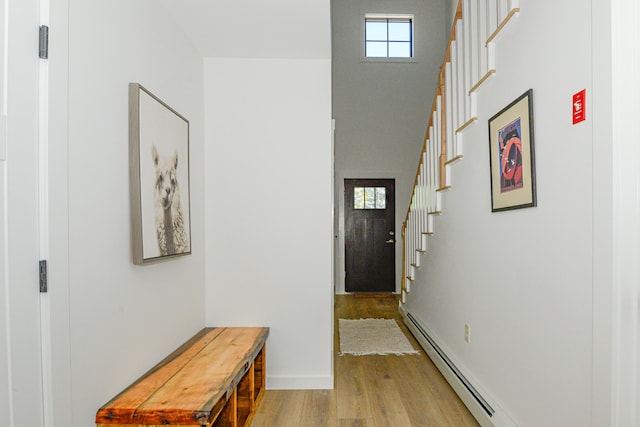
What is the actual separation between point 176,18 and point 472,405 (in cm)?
284

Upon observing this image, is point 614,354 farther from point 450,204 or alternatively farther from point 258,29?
point 258,29

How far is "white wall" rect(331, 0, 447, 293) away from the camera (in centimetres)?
703

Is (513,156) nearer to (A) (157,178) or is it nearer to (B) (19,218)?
(A) (157,178)

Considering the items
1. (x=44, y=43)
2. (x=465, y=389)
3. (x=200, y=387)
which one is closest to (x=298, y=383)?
(x=465, y=389)

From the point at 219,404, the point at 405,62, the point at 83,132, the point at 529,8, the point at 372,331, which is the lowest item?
the point at 372,331

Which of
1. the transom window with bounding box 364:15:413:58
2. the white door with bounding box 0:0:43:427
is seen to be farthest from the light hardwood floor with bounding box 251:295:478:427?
the transom window with bounding box 364:15:413:58

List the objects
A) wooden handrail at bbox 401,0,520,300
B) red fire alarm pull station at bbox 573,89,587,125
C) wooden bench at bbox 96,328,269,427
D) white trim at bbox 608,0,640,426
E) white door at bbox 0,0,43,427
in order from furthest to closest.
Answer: wooden handrail at bbox 401,0,520,300 < wooden bench at bbox 96,328,269,427 < red fire alarm pull station at bbox 573,89,587,125 < white trim at bbox 608,0,640,426 < white door at bbox 0,0,43,427

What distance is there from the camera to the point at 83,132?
1540 mm

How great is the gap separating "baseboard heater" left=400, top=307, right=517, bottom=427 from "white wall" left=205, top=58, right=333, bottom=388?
856 mm

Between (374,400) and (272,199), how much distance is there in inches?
59.7

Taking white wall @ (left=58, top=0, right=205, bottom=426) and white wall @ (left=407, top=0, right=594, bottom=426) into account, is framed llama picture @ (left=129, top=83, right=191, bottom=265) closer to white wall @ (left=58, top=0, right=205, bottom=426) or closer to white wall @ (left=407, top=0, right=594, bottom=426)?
white wall @ (left=58, top=0, right=205, bottom=426)

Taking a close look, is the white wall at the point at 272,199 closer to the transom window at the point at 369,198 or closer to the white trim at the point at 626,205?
the white trim at the point at 626,205

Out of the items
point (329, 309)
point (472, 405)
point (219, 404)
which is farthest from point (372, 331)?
point (219, 404)

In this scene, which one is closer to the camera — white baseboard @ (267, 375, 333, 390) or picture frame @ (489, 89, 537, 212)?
picture frame @ (489, 89, 537, 212)
